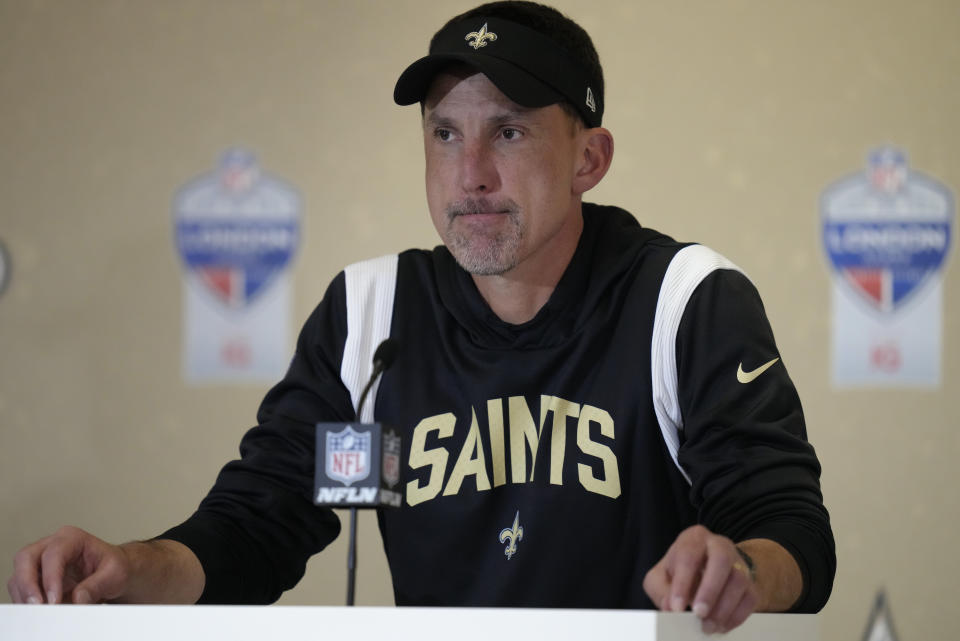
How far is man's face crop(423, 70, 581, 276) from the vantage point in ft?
4.87

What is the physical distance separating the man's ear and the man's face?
0.08 metres

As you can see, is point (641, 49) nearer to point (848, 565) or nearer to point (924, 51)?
point (924, 51)

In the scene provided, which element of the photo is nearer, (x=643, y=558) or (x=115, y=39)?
(x=643, y=558)

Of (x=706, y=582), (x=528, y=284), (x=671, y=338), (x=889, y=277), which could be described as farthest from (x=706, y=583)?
(x=889, y=277)

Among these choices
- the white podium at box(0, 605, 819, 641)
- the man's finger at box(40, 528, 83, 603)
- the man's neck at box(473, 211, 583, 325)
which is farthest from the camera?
the man's neck at box(473, 211, 583, 325)

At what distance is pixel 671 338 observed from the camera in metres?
1.40

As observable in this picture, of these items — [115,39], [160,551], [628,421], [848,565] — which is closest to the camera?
[160,551]

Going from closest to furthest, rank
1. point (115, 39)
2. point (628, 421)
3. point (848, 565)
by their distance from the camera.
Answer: point (628, 421) < point (848, 565) < point (115, 39)

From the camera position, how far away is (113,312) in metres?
2.95

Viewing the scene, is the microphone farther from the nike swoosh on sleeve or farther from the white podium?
the nike swoosh on sleeve

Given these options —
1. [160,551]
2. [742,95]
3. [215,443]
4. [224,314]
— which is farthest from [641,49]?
[160,551]

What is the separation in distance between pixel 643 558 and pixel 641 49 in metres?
1.78

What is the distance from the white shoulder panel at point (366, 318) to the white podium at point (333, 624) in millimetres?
725

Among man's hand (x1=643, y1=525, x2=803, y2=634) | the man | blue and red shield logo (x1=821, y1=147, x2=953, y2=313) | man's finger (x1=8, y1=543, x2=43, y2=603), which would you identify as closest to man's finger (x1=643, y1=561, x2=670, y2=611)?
man's hand (x1=643, y1=525, x2=803, y2=634)
